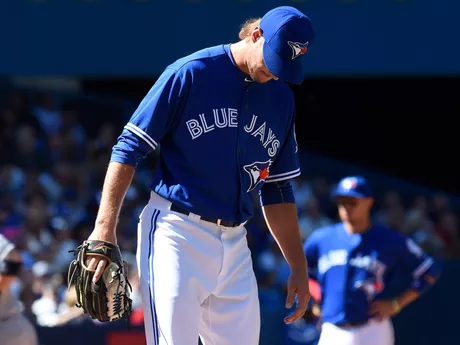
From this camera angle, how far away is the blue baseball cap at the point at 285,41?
3.57 meters

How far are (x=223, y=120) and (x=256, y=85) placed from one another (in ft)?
0.72

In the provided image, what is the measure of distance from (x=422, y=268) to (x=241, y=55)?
362 cm

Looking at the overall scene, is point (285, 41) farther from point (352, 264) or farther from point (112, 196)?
point (352, 264)

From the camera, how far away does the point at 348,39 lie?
40.0ft

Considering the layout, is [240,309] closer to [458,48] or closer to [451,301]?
[451,301]

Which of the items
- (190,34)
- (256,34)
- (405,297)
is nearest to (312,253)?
(405,297)

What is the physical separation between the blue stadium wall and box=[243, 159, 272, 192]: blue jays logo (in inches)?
325

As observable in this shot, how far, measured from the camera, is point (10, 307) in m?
5.52

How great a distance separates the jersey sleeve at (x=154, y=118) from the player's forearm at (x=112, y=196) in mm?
38

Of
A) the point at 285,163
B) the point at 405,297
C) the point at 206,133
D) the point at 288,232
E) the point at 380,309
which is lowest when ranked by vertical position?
the point at 405,297

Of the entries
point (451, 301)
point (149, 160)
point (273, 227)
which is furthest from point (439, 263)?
point (273, 227)

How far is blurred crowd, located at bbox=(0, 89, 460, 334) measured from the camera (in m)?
9.32

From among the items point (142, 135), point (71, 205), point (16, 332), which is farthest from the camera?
point (71, 205)

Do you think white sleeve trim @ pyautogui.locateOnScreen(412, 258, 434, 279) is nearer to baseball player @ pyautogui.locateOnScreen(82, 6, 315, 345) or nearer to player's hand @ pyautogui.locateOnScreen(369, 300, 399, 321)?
player's hand @ pyautogui.locateOnScreen(369, 300, 399, 321)
